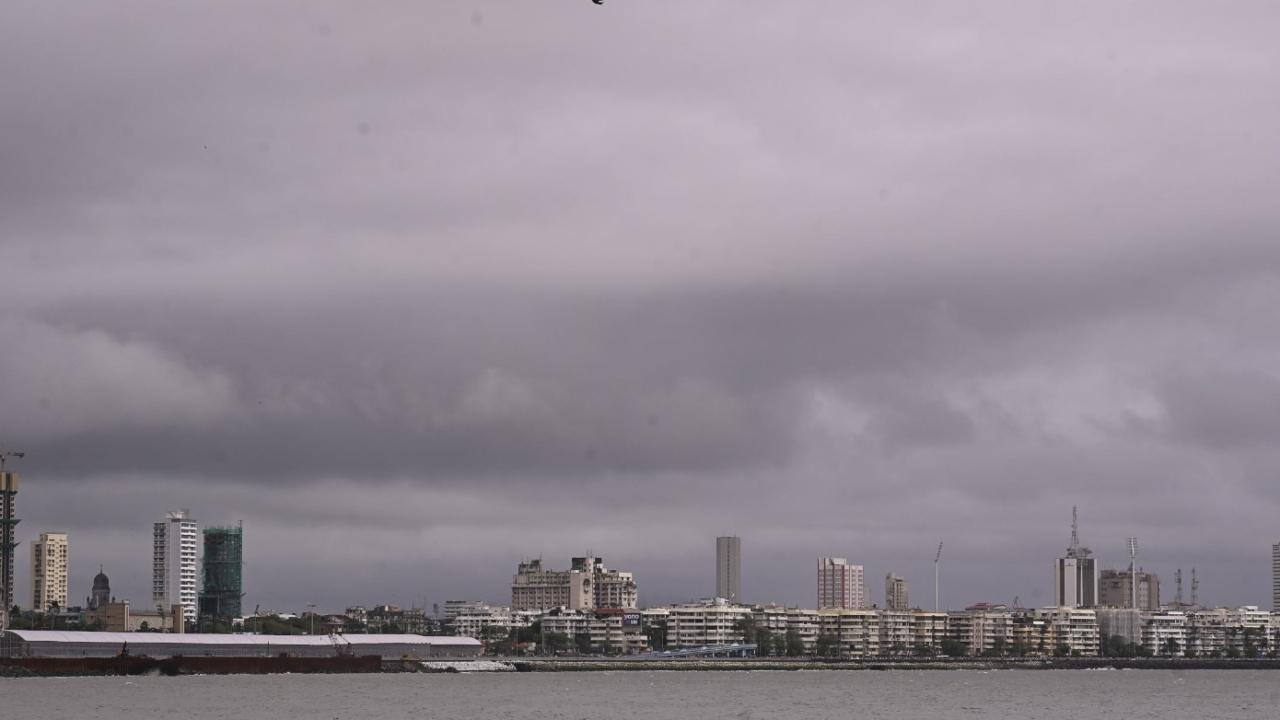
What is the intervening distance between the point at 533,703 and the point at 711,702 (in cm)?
1734

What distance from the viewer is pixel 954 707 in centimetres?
18288

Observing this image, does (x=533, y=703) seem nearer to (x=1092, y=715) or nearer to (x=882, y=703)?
(x=882, y=703)

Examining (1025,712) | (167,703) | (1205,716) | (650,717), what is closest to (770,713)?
(650,717)

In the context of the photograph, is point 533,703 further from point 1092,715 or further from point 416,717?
point 1092,715

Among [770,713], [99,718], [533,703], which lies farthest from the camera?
[533,703]

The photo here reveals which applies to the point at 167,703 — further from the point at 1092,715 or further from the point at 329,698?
the point at 1092,715

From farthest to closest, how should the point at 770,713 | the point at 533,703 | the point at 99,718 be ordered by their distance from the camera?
the point at 533,703 → the point at 770,713 → the point at 99,718

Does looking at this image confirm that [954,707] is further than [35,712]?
Yes

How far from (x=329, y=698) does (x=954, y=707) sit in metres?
57.2

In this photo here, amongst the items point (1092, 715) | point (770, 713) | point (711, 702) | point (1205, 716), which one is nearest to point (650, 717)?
point (770, 713)

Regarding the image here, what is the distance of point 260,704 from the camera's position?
175125 mm

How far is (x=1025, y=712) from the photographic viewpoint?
17512 centimetres

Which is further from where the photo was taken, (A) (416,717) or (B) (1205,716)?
(B) (1205,716)

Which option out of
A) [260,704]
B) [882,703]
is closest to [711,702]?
[882,703]
